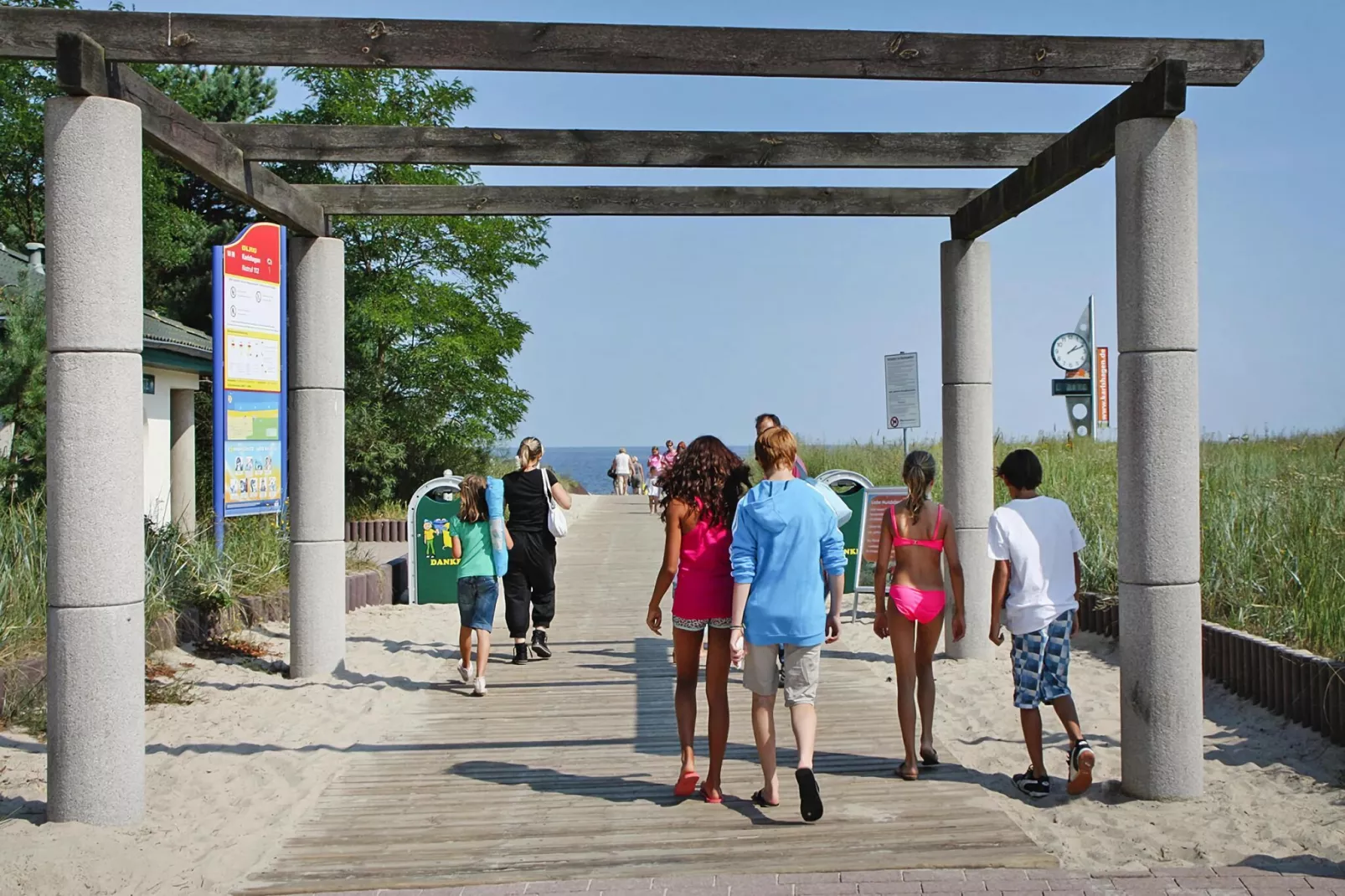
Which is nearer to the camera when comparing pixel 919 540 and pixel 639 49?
pixel 639 49

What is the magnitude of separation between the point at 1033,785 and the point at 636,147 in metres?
4.93

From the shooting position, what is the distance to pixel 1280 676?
306 inches

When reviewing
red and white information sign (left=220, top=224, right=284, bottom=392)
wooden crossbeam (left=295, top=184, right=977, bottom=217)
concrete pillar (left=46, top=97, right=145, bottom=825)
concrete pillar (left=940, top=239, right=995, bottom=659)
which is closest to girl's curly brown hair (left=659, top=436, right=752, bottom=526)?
concrete pillar (left=46, top=97, right=145, bottom=825)

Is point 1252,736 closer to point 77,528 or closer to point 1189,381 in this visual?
point 1189,381

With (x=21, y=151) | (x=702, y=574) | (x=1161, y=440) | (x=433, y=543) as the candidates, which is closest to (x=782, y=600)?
(x=702, y=574)

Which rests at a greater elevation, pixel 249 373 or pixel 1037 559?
pixel 249 373

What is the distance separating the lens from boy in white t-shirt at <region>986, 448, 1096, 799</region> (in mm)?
6496

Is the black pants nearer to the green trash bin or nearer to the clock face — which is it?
the green trash bin

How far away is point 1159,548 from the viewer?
6.53m

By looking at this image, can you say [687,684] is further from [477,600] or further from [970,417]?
[970,417]

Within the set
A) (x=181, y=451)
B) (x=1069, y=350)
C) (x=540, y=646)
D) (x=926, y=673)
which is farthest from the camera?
(x=1069, y=350)

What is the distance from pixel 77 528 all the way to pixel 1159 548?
Result: 545 cm

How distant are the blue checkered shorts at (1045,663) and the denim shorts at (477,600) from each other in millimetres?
4440

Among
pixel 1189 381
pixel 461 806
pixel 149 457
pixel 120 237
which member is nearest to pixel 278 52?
pixel 120 237
